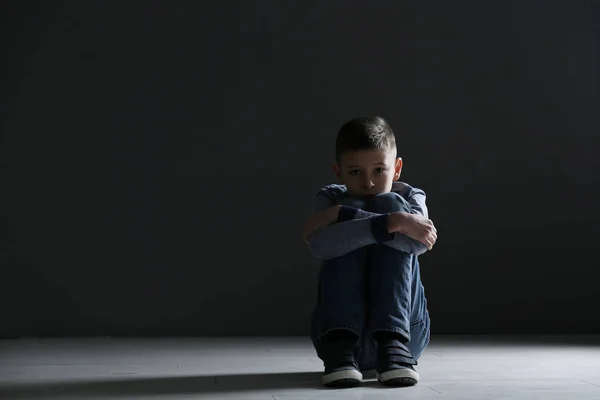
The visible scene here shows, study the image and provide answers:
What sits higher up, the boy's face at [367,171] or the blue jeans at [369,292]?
the boy's face at [367,171]

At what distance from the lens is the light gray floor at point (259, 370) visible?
164 cm

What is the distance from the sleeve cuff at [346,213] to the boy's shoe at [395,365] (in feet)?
0.85

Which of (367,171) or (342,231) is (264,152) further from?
(342,231)

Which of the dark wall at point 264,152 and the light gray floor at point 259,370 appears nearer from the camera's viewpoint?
the light gray floor at point 259,370

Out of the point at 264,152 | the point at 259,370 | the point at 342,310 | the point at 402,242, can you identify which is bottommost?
the point at 259,370

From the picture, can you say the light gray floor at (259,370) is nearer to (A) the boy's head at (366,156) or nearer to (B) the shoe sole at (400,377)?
(B) the shoe sole at (400,377)

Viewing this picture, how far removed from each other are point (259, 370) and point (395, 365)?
0.47 meters

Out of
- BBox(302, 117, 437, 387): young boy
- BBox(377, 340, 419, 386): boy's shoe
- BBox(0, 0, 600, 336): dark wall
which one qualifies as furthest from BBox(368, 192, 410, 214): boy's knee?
BBox(0, 0, 600, 336): dark wall

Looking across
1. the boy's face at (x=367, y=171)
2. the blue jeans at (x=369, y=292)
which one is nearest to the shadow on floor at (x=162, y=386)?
the blue jeans at (x=369, y=292)

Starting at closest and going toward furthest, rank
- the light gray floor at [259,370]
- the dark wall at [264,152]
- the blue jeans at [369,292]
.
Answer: the light gray floor at [259,370] → the blue jeans at [369,292] → the dark wall at [264,152]

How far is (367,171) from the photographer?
6.03 feet

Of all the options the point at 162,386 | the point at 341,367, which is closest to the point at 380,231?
the point at 341,367

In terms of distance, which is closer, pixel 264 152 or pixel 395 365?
pixel 395 365

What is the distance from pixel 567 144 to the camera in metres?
3.29
